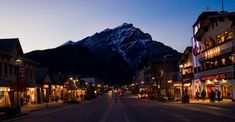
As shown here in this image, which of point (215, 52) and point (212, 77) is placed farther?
point (212, 77)

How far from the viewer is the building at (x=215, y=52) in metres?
63.8

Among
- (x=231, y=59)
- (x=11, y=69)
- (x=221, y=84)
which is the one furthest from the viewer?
(x=221, y=84)

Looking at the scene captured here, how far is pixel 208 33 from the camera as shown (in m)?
77.9

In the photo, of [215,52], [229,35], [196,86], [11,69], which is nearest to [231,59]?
[229,35]

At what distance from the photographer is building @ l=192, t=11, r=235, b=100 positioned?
63.8 metres

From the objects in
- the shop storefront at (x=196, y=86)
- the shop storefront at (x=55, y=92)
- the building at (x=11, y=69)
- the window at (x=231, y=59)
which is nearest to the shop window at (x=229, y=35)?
the window at (x=231, y=59)

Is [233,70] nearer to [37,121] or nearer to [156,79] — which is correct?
[37,121]

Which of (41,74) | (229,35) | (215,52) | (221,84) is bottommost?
(221,84)

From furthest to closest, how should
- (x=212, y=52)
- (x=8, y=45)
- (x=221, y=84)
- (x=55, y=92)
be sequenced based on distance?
1. (x=55, y=92)
2. (x=212, y=52)
3. (x=221, y=84)
4. (x=8, y=45)

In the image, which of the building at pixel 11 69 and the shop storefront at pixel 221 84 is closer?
the building at pixel 11 69

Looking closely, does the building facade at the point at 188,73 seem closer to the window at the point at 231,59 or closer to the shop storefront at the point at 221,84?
the shop storefront at the point at 221,84

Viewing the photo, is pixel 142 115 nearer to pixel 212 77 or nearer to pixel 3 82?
pixel 3 82

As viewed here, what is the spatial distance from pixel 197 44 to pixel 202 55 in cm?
491

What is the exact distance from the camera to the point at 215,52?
237 feet
